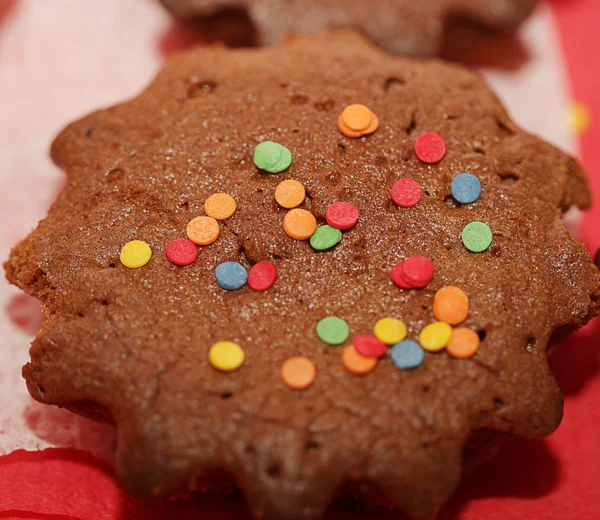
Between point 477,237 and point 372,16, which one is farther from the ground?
point 372,16

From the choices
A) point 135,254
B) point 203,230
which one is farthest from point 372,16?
point 135,254

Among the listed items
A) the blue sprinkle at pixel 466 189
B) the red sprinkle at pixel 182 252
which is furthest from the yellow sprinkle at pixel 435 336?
the red sprinkle at pixel 182 252

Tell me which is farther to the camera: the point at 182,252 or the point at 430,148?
the point at 430,148

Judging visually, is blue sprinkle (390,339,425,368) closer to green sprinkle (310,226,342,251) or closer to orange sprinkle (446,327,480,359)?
orange sprinkle (446,327,480,359)

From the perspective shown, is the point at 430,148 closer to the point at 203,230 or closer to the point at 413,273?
the point at 413,273

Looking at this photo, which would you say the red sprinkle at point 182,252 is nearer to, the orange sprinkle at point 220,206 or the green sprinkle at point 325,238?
the orange sprinkle at point 220,206

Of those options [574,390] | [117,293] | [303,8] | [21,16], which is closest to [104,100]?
[21,16]
